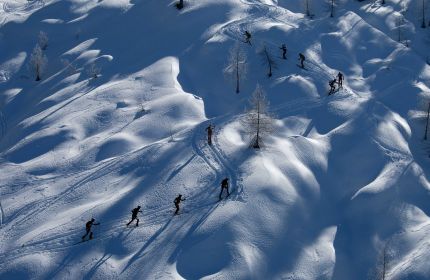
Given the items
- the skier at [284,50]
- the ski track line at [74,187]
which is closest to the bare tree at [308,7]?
the skier at [284,50]

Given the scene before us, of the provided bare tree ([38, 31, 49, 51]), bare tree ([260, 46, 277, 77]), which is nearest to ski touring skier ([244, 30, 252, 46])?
bare tree ([260, 46, 277, 77])

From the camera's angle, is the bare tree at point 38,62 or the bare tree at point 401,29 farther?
the bare tree at point 401,29

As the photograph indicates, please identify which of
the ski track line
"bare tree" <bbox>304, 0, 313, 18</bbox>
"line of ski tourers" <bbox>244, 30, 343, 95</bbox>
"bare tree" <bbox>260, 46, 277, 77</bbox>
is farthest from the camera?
"bare tree" <bbox>304, 0, 313, 18</bbox>

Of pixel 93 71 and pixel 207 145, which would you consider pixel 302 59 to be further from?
pixel 93 71

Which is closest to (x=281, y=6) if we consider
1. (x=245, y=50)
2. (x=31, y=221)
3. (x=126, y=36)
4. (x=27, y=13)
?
(x=245, y=50)

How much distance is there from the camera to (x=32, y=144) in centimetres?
3659

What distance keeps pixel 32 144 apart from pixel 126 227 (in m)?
11.9

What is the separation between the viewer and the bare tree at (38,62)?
45647 millimetres

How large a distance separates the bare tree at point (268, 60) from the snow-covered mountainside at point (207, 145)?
10.7 inches

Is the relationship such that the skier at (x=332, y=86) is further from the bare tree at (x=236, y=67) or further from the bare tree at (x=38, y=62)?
the bare tree at (x=38, y=62)

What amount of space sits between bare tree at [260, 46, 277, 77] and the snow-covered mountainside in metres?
0.27

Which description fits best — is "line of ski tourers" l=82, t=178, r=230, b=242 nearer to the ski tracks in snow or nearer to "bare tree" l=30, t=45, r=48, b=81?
the ski tracks in snow

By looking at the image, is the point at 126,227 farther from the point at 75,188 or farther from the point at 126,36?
the point at 126,36

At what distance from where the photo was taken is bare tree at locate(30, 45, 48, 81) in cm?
4565
